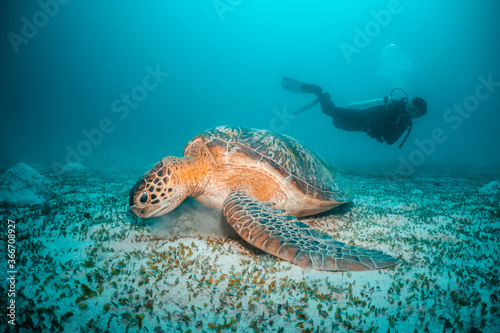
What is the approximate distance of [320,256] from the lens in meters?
2.25

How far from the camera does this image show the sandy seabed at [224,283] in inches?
63.3

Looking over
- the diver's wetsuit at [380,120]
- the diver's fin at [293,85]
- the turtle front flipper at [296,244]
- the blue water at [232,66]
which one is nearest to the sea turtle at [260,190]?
the turtle front flipper at [296,244]

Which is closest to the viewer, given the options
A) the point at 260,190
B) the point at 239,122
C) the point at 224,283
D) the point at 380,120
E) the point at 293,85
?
the point at 224,283

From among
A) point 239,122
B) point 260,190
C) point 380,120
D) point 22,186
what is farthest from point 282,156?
point 239,122

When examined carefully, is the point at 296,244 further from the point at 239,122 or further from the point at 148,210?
the point at 239,122

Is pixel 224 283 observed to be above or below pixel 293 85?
below

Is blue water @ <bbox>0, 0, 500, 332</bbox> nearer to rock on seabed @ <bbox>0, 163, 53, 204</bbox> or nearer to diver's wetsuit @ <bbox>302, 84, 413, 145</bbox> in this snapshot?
rock on seabed @ <bbox>0, 163, 53, 204</bbox>

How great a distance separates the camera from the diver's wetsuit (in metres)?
9.62

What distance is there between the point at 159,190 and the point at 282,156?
92.5 inches

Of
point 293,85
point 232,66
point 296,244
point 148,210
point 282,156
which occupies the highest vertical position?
point 232,66

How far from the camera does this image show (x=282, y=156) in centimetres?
422

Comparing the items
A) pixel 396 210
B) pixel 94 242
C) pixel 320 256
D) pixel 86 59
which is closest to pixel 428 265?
pixel 320 256

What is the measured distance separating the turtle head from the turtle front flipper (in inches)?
34.7

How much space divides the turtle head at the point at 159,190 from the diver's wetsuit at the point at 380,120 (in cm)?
997
